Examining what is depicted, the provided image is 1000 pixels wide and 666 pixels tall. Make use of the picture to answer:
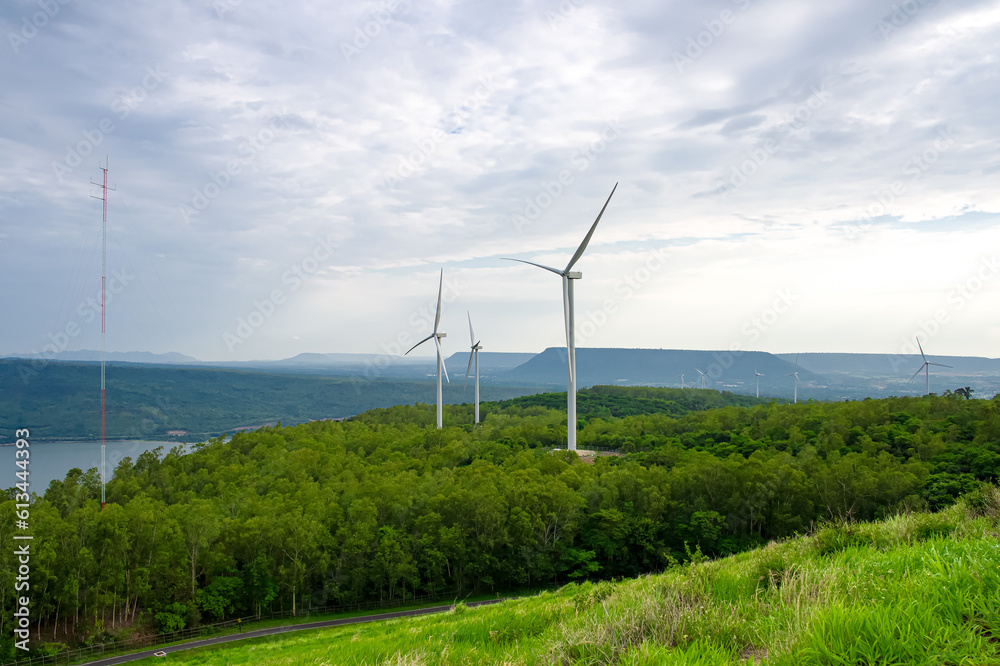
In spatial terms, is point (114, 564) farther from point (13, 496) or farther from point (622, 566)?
point (622, 566)

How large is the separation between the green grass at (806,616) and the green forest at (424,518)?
34792 mm

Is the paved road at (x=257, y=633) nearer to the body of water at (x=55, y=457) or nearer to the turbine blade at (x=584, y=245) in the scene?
the turbine blade at (x=584, y=245)

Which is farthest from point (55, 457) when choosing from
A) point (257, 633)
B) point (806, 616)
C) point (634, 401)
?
point (806, 616)

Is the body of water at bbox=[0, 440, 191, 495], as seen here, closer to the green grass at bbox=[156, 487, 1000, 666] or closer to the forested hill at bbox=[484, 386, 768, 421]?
the forested hill at bbox=[484, 386, 768, 421]

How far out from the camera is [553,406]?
16075 centimetres

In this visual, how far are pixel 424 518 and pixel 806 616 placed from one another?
51.8 m

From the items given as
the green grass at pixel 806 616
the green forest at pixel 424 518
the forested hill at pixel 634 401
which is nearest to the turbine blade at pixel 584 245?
the green forest at pixel 424 518

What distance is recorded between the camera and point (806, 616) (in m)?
6.34

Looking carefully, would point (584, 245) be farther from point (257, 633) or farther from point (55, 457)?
point (55, 457)

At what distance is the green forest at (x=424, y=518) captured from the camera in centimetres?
4597

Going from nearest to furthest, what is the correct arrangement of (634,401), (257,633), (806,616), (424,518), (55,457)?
1. (806,616)
2. (257,633)
3. (424,518)
4. (55,457)
5. (634,401)

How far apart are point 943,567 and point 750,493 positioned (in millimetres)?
53254

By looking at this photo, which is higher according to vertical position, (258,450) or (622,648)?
(622,648)

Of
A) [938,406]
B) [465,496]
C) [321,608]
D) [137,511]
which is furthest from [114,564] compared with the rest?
[938,406]
